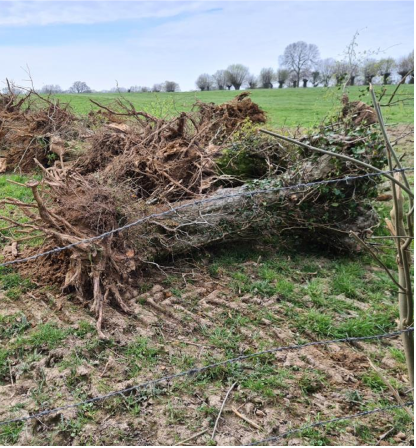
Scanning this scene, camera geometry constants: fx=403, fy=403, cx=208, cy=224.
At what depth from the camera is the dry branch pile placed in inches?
170

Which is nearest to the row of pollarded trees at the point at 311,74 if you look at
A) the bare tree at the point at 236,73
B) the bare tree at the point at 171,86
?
the bare tree at the point at 236,73

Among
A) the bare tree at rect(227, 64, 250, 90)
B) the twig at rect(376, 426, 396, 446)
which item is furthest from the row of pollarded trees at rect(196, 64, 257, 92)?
the twig at rect(376, 426, 396, 446)

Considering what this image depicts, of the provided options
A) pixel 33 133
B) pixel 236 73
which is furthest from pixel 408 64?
pixel 236 73

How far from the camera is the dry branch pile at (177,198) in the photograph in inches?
170

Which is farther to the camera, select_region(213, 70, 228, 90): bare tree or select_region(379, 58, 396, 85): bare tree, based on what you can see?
→ select_region(213, 70, 228, 90): bare tree

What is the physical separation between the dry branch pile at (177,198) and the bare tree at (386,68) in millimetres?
672

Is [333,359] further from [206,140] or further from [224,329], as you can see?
[206,140]

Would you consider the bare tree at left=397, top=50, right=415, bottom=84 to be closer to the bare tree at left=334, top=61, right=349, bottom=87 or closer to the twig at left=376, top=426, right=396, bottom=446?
the bare tree at left=334, top=61, right=349, bottom=87

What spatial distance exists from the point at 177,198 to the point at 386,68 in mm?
3119

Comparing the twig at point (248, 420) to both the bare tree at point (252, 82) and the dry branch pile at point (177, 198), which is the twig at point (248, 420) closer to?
the dry branch pile at point (177, 198)

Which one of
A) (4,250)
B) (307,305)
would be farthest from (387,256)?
(4,250)

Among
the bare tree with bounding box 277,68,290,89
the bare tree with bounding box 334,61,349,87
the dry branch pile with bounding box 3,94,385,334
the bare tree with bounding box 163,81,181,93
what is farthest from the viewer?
the bare tree with bounding box 277,68,290,89

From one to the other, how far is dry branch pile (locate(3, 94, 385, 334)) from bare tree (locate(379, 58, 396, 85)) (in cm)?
67

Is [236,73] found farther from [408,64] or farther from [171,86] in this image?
[408,64]
